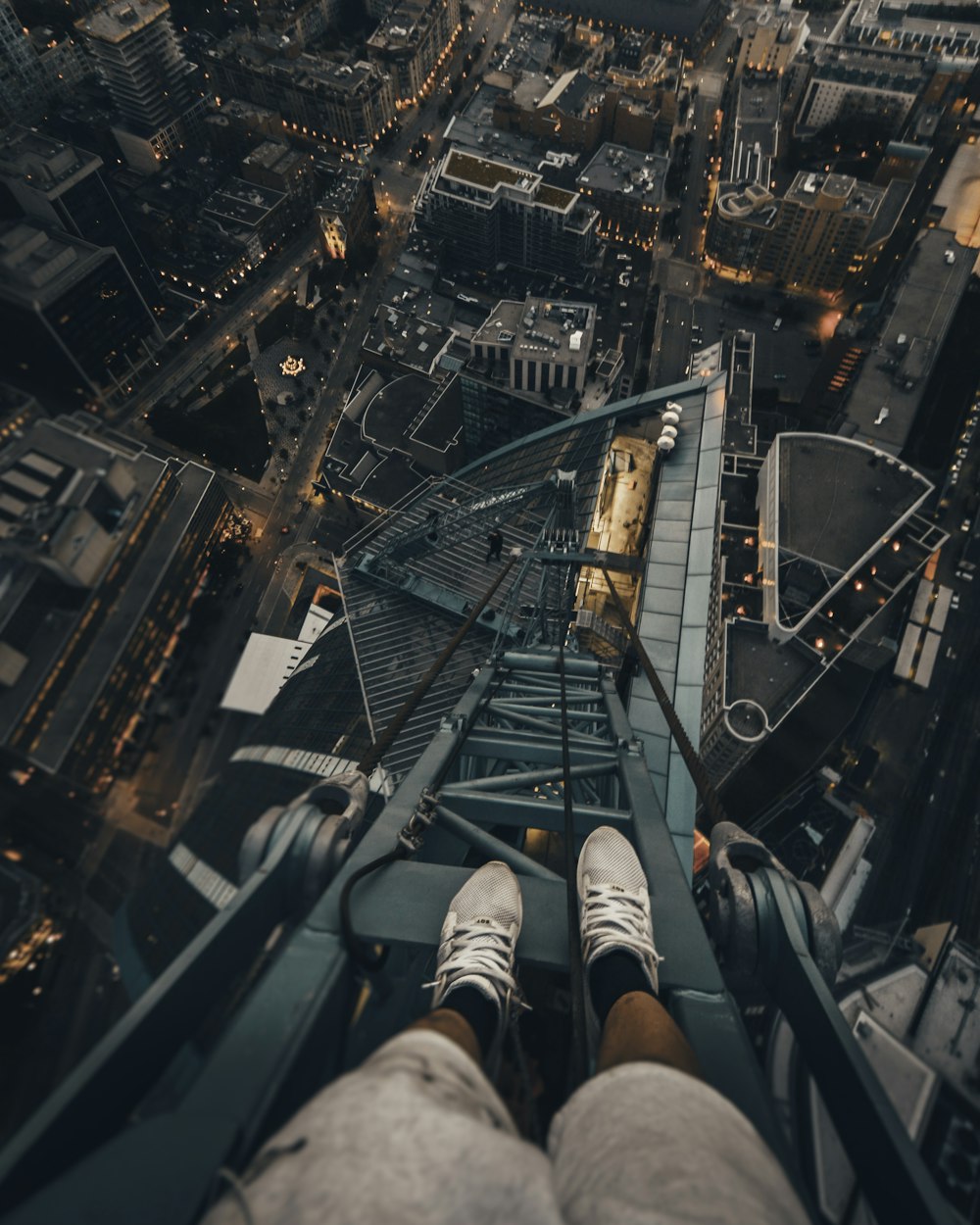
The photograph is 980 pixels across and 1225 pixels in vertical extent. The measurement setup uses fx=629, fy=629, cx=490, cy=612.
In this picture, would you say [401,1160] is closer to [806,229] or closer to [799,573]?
[799,573]

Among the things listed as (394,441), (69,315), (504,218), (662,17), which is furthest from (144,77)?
(662,17)

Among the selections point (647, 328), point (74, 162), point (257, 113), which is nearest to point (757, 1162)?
point (647, 328)

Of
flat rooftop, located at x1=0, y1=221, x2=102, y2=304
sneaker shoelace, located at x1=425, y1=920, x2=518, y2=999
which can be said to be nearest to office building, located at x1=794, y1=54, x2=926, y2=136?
flat rooftop, located at x1=0, y1=221, x2=102, y2=304

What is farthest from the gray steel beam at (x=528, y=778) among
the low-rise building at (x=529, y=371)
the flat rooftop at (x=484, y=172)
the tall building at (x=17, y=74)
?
the tall building at (x=17, y=74)

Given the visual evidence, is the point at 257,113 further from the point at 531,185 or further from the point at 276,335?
the point at 531,185

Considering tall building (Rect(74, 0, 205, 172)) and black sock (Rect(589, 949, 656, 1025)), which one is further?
tall building (Rect(74, 0, 205, 172))

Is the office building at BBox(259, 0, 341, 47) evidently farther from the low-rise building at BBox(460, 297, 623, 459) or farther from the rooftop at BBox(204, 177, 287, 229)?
the low-rise building at BBox(460, 297, 623, 459)
